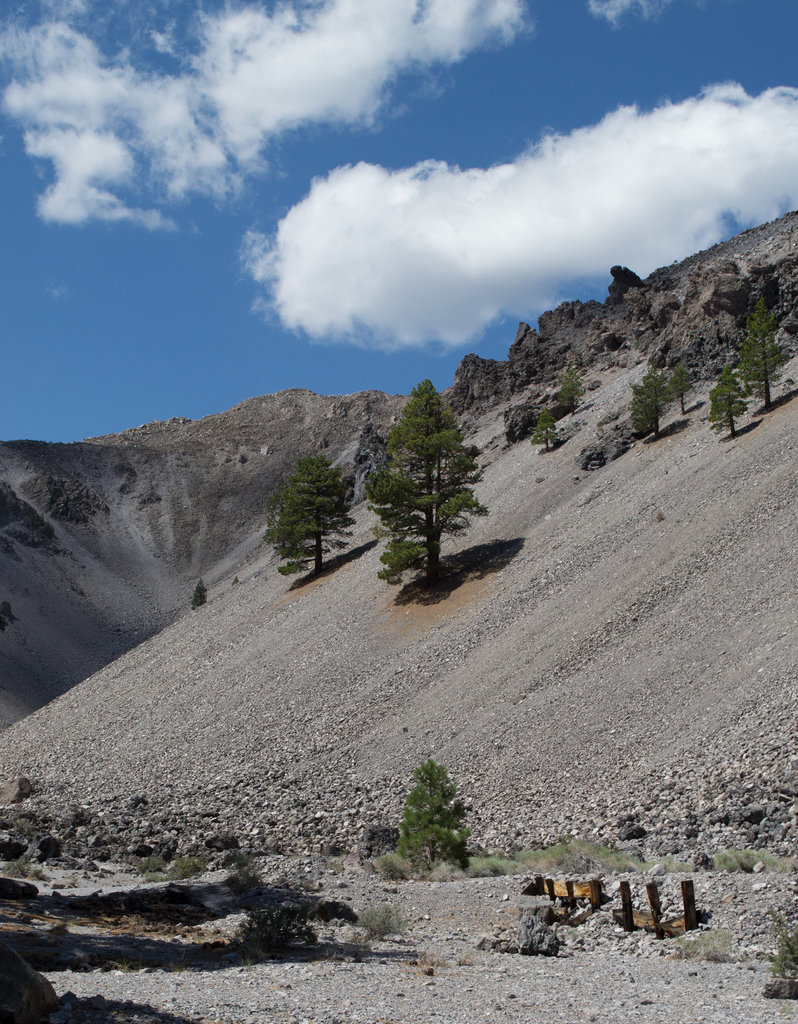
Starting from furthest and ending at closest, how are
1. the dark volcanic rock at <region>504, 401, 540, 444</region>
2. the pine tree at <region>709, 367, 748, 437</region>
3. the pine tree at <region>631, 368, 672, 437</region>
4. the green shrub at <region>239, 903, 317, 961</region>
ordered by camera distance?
the dark volcanic rock at <region>504, 401, 540, 444</region>, the pine tree at <region>631, 368, 672, 437</region>, the pine tree at <region>709, 367, 748, 437</region>, the green shrub at <region>239, 903, 317, 961</region>

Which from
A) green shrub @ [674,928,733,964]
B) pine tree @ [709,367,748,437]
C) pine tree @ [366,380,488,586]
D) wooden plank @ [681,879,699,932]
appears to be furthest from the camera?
pine tree @ [709,367,748,437]

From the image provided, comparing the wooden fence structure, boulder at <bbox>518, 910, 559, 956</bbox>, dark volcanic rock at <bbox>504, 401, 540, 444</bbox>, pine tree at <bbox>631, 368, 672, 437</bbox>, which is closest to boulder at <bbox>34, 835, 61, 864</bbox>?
the wooden fence structure

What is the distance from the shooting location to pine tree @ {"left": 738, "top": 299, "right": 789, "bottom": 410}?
4372cm

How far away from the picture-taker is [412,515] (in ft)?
141

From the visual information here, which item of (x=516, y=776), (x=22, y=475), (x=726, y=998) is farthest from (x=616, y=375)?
(x=22, y=475)

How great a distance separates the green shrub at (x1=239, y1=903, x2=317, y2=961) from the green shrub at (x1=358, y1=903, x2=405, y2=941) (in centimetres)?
124

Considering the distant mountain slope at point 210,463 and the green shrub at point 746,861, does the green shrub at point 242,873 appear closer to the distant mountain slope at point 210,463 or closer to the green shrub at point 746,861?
the green shrub at point 746,861

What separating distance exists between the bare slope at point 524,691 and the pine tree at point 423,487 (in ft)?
7.16

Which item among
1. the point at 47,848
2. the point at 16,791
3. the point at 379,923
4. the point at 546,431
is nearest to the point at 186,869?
the point at 47,848

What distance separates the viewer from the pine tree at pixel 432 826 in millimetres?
18453

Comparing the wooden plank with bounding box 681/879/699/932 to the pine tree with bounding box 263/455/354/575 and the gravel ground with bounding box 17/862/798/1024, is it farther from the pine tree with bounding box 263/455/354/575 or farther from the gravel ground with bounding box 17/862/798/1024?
the pine tree with bounding box 263/455/354/575

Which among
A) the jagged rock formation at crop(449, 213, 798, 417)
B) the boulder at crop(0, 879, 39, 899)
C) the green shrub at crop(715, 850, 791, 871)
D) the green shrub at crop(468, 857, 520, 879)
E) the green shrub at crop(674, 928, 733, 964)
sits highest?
the jagged rock formation at crop(449, 213, 798, 417)

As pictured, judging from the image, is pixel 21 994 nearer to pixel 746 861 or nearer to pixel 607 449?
pixel 746 861

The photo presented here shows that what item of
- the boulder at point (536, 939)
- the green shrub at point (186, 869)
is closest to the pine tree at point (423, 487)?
the green shrub at point (186, 869)
